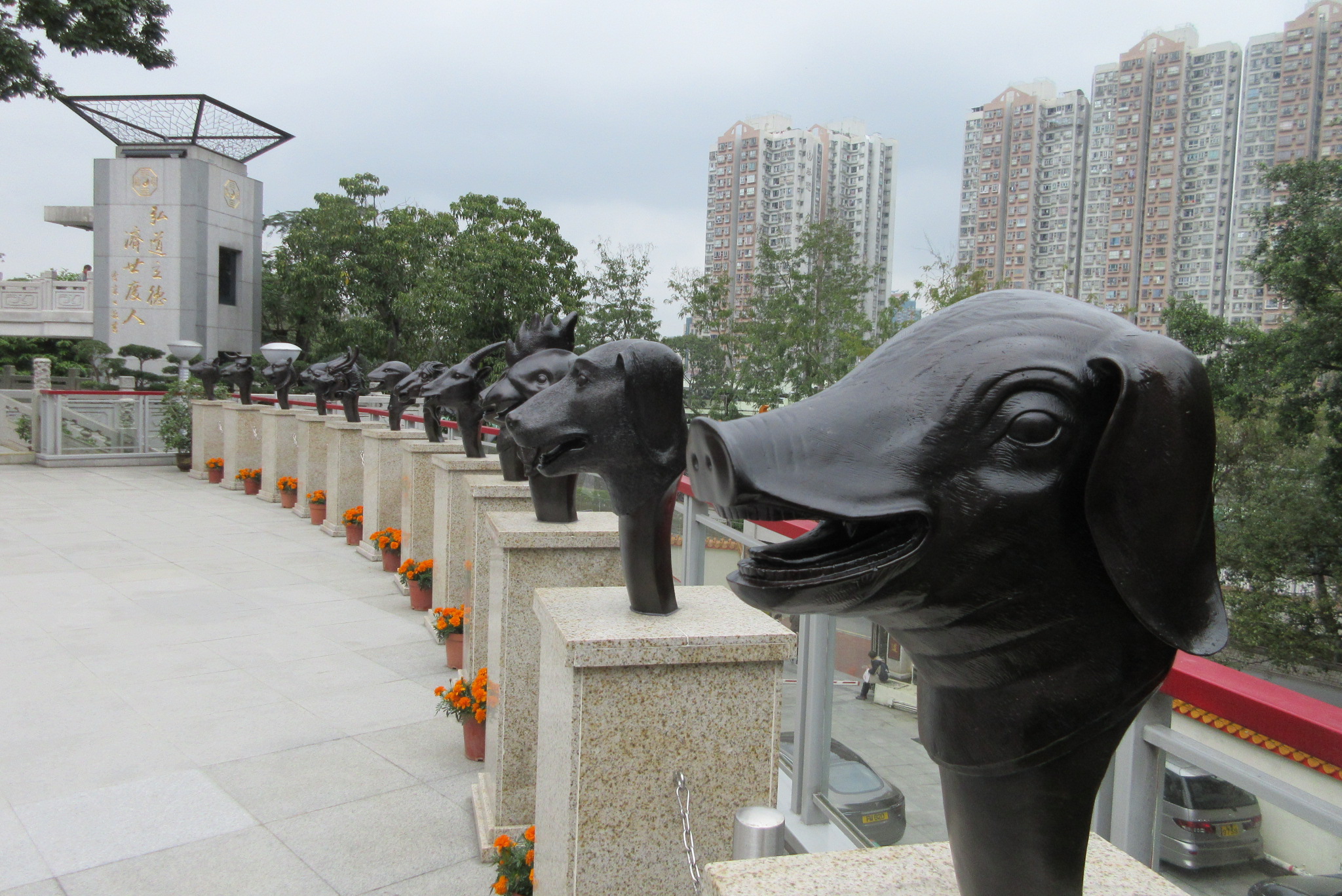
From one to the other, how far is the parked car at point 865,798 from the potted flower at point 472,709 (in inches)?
90.1

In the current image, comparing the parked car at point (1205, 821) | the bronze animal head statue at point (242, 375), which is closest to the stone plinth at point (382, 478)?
the bronze animal head statue at point (242, 375)

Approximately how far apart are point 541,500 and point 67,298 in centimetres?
3218

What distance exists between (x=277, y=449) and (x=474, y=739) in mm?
10447

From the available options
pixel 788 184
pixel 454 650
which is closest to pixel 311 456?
pixel 454 650

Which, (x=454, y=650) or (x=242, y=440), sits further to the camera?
(x=242, y=440)

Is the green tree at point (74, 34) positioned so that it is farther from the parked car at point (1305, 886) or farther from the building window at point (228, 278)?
the parked car at point (1305, 886)

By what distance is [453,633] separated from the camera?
6.35m

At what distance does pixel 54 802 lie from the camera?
4.27m

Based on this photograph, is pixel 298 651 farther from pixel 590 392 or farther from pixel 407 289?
pixel 407 289

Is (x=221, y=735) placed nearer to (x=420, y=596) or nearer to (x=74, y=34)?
(x=420, y=596)

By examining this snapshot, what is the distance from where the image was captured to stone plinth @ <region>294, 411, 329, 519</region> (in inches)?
491

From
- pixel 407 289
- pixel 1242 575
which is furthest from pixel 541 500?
pixel 407 289

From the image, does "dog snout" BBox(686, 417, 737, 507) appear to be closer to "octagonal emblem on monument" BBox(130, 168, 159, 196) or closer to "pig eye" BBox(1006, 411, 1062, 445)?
"pig eye" BBox(1006, 411, 1062, 445)

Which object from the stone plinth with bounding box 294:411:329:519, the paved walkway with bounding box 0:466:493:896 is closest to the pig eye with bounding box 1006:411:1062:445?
the paved walkway with bounding box 0:466:493:896
